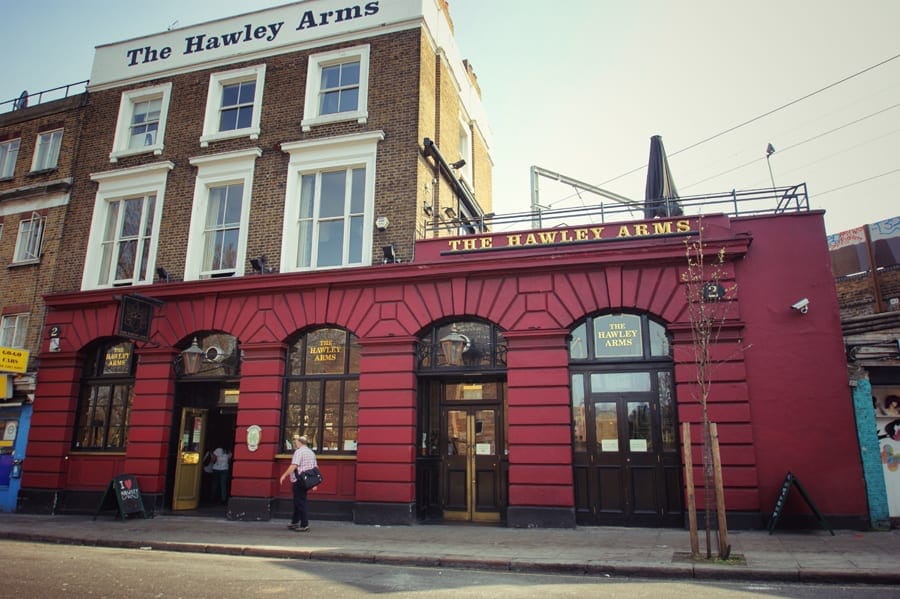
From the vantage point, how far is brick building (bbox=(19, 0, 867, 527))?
39.8 feet

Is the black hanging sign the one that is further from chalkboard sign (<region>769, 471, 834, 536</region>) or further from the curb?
chalkboard sign (<region>769, 471, 834, 536</region>)

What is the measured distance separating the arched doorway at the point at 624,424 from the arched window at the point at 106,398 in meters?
11.7

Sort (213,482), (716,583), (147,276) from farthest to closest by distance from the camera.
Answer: (213,482) → (147,276) → (716,583)

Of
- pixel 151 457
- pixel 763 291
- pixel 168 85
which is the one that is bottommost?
pixel 151 457

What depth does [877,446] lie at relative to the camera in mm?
11531

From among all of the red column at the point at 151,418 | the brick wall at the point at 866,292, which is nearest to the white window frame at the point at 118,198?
the red column at the point at 151,418

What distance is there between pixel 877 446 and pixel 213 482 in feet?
54.9

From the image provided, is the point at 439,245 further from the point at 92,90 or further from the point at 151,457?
the point at 92,90

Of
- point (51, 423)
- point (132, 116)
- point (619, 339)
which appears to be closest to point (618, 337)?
point (619, 339)

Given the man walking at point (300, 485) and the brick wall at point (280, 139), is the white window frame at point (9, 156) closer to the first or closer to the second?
the brick wall at point (280, 139)

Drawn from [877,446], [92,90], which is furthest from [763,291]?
[92,90]

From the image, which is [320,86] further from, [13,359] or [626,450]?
[626,450]

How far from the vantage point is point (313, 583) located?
Result: 25.5 ft

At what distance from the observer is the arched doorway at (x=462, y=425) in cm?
1352
